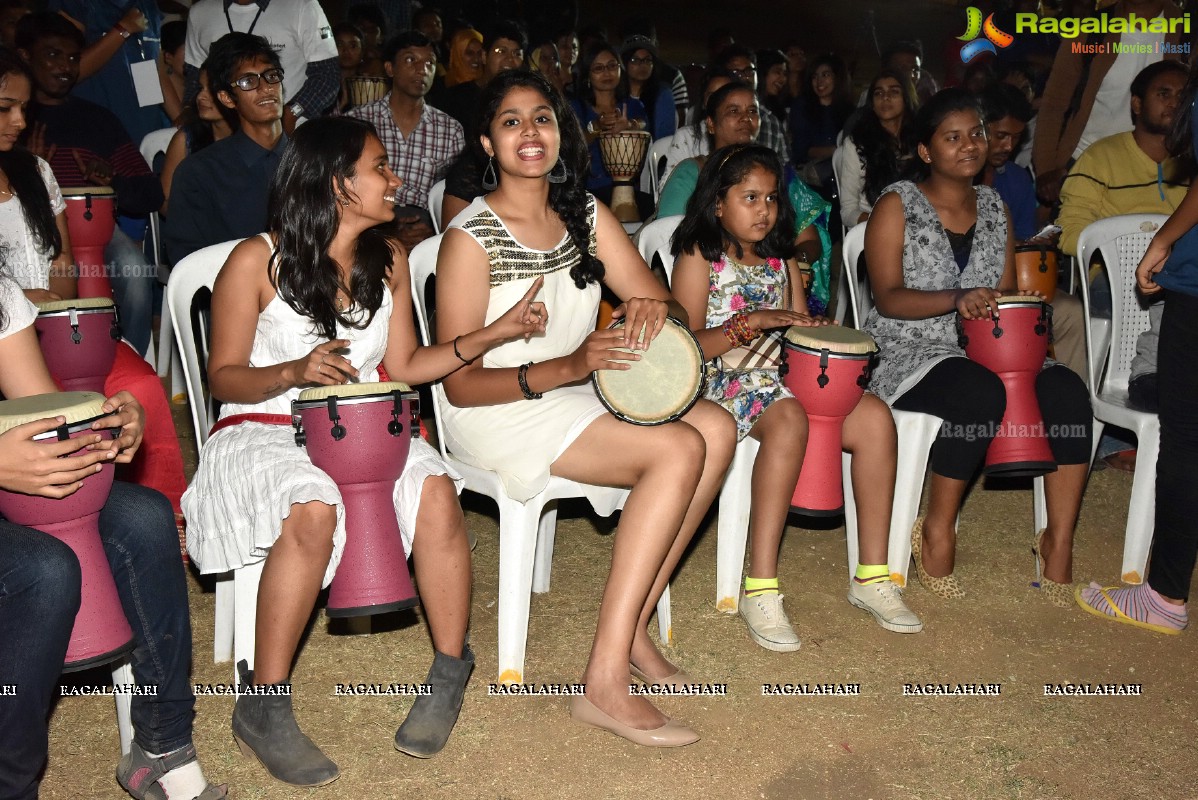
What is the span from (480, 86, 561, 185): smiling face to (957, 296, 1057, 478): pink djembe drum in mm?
1399

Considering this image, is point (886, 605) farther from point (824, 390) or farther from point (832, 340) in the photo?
point (832, 340)

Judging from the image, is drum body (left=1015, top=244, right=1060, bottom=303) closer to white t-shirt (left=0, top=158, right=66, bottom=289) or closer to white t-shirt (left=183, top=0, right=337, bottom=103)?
white t-shirt (left=0, top=158, right=66, bottom=289)

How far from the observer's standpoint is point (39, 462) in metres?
1.96

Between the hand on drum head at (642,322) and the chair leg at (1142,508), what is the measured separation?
Answer: 66.5 inches

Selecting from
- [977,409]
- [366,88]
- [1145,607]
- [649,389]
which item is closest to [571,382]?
[649,389]

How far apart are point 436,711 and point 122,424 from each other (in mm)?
970

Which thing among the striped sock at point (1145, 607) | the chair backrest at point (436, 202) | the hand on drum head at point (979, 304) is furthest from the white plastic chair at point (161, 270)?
the striped sock at point (1145, 607)

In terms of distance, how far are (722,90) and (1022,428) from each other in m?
1.82

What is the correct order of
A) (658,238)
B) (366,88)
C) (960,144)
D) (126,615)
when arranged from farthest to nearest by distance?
(366,88) < (658,238) < (960,144) < (126,615)

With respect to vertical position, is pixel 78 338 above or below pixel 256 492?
above

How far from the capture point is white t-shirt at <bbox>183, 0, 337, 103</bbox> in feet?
17.7

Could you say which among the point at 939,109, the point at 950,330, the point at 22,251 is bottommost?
the point at 950,330

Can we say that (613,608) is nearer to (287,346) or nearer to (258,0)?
(287,346)

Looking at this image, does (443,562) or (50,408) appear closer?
(50,408)
